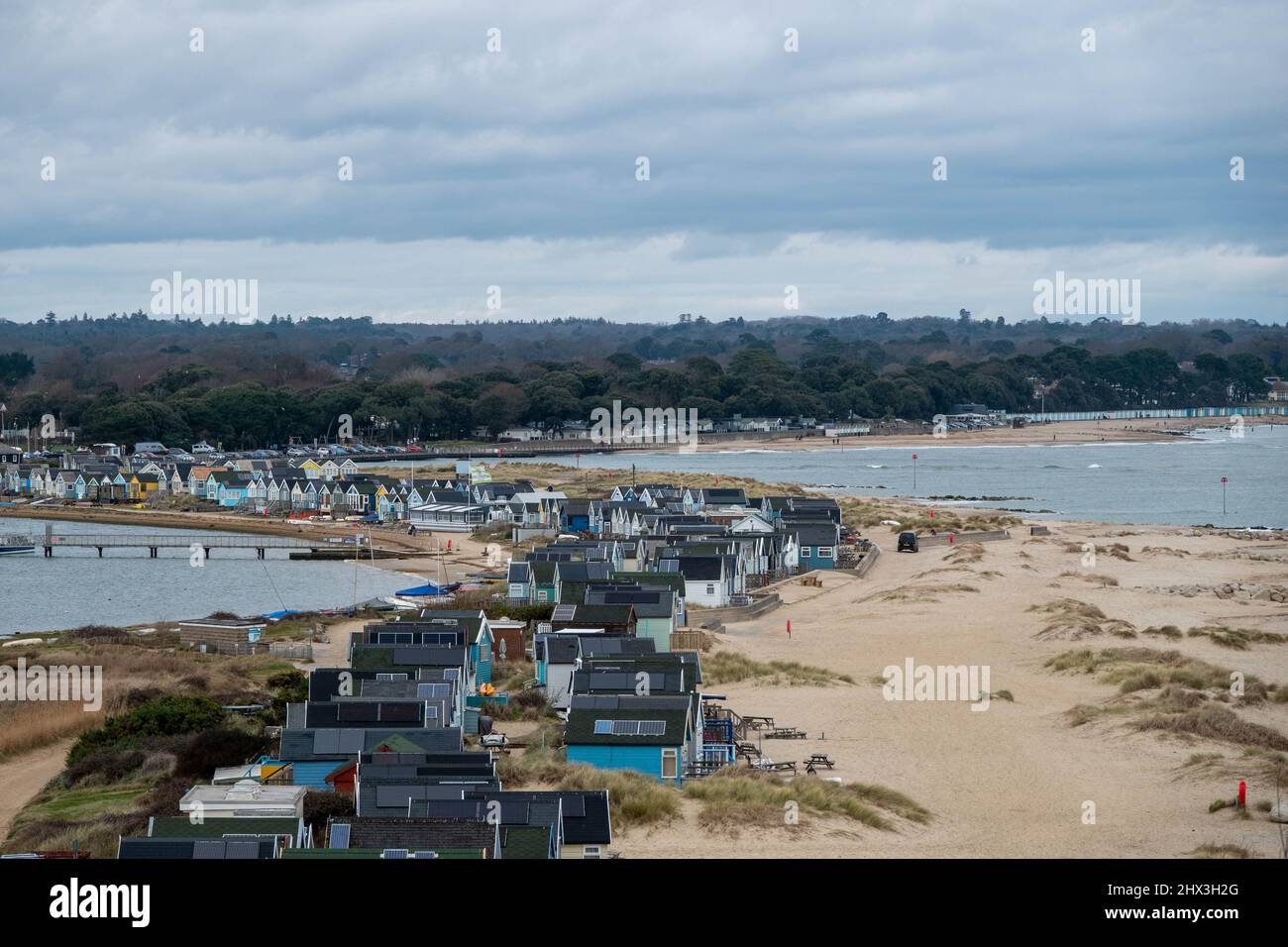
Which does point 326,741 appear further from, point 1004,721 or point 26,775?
point 1004,721

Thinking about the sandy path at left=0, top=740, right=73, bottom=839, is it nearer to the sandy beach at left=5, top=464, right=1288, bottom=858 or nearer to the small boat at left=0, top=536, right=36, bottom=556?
the sandy beach at left=5, top=464, right=1288, bottom=858

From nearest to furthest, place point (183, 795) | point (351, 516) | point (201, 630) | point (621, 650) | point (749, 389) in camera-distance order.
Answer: point (183, 795) < point (621, 650) < point (201, 630) < point (351, 516) < point (749, 389)

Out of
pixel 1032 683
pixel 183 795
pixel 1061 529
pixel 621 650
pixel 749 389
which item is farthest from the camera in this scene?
pixel 749 389

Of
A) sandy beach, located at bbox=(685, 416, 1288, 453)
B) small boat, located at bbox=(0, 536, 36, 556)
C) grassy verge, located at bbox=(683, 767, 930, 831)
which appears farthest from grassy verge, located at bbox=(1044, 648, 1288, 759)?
sandy beach, located at bbox=(685, 416, 1288, 453)

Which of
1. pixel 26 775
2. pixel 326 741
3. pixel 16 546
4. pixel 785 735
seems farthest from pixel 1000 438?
pixel 326 741
